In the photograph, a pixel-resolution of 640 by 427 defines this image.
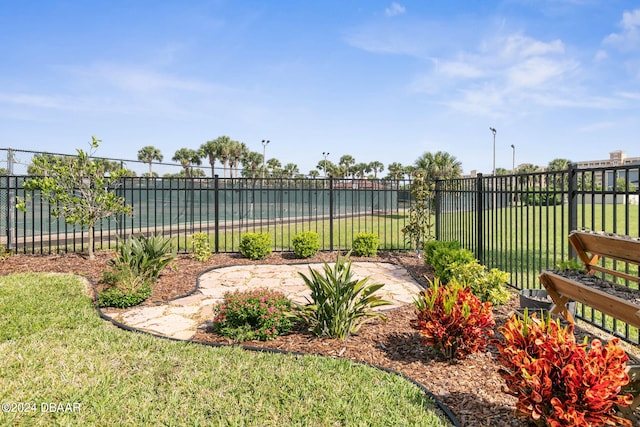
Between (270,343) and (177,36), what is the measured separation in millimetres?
7027

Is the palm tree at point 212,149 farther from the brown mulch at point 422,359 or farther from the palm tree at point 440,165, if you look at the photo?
the brown mulch at point 422,359

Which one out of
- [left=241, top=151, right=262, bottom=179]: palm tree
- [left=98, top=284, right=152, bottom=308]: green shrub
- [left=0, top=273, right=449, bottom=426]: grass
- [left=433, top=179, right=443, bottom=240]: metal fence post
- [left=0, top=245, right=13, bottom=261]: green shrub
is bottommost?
[left=0, top=273, right=449, bottom=426]: grass

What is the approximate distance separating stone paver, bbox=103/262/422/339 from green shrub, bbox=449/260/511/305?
98 centimetres

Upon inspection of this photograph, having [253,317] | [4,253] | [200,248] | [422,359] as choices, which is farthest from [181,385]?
[4,253]

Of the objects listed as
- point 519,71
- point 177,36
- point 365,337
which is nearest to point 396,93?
point 519,71

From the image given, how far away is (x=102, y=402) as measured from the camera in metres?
2.61

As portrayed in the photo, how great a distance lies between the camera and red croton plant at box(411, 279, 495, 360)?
3062mm

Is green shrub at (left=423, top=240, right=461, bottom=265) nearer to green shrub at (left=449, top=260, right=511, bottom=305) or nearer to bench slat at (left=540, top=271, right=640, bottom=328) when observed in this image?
green shrub at (left=449, top=260, right=511, bottom=305)

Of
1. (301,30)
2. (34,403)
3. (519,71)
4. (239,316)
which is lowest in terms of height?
(34,403)

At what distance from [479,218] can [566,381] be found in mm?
5134

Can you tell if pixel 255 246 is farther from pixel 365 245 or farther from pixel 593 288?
pixel 593 288

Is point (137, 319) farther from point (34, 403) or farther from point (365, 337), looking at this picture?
point (365, 337)

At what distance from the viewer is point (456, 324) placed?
3.07 meters

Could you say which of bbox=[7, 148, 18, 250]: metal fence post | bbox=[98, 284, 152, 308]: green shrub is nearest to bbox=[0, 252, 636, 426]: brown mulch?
bbox=[98, 284, 152, 308]: green shrub
